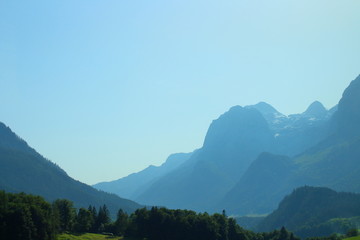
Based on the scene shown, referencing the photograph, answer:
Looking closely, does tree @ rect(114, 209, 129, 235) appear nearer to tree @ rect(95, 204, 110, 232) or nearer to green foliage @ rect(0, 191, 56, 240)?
tree @ rect(95, 204, 110, 232)

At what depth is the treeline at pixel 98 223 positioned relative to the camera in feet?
356

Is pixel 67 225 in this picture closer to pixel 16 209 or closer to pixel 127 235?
pixel 127 235

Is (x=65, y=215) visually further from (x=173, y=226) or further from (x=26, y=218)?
(x=26, y=218)

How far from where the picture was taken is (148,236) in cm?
15138

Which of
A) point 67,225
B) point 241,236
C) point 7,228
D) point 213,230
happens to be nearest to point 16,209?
point 7,228

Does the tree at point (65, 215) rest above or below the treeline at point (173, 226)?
above

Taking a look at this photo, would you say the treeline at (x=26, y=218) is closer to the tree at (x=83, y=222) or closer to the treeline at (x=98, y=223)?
the treeline at (x=98, y=223)

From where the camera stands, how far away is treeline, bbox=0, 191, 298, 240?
108 m

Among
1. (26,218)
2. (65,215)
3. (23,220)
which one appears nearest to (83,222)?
(65,215)

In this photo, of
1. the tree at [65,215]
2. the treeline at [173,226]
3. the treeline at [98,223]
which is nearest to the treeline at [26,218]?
the treeline at [98,223]

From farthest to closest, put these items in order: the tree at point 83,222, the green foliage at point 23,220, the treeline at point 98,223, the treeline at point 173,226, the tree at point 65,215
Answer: the tree at point 83,222 < the tree at point 65,215 < the treeline at point 173,226 < the treeline at point 98,223 < the green foliage at point 23,220

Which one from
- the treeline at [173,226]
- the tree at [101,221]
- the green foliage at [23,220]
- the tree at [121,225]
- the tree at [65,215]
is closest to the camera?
the green foliage at [23,220]

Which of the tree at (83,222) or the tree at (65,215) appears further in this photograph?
the tree at (83,222)

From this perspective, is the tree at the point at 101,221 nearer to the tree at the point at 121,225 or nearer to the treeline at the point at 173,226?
the tree at the point at 121,225
